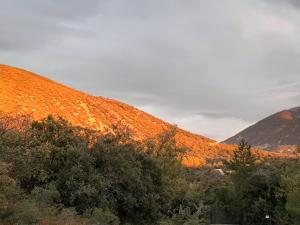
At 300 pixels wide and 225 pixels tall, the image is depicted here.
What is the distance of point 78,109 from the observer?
8206 cm

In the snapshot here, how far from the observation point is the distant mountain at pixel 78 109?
237ft

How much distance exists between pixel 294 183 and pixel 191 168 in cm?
4229

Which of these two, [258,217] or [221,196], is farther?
[221,196]

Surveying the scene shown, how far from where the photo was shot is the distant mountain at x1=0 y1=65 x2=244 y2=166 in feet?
237

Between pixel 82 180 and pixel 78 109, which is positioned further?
pixel 78 109

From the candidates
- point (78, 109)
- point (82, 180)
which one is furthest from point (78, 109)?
point (82, 180)

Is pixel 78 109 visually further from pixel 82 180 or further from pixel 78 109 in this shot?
pixel 82 180

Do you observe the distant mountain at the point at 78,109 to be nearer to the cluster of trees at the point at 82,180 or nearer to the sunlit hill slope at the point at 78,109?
Result: the sunlit hill slope at the point at 78,109

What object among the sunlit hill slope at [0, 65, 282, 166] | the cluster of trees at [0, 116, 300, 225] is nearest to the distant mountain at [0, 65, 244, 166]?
the sunlit hill slope at [0, 65, 282, 166]

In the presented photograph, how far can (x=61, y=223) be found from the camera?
19.2 meters

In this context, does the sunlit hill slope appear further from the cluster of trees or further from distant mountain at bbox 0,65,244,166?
the cluster of trees

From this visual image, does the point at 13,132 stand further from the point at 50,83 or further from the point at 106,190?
the point at 50,83

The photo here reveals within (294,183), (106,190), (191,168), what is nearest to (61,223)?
(106,190)

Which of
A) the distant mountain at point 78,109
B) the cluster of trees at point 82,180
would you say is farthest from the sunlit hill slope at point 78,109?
the cluster of trees at point 82,180
